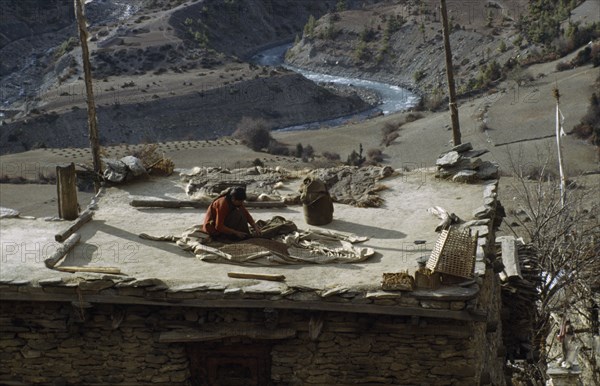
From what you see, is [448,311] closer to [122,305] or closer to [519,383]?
[122,305]

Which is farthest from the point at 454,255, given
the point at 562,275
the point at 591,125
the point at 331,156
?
the point at 331,156

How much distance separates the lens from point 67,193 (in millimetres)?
16062

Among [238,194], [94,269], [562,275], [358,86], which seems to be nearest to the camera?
[94,269]

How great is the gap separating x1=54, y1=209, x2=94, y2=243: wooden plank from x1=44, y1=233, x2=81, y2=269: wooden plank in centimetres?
8

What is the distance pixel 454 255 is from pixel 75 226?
6.12m

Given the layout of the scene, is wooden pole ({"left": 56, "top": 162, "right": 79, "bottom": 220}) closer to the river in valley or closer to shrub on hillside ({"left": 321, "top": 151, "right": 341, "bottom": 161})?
shrub on hillside ({"left": 321, "top": 151, "right": 341, "bottom": 161})

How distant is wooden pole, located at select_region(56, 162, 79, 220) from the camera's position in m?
15.9

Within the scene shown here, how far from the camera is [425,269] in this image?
446 inches

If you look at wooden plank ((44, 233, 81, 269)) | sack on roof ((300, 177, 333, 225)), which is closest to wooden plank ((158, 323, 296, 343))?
wooden plank ((44, 233, 81, 269))

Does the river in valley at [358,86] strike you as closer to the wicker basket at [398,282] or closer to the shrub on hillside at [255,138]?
the shrub on hillside at [255,138]

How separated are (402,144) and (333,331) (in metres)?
36.9

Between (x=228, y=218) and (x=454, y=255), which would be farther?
(x=228, y=218)

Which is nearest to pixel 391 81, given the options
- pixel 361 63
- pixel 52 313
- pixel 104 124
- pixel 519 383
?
pixel 361 63

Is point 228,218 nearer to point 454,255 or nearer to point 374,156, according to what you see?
point 454,255
